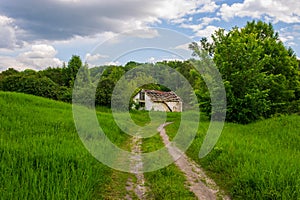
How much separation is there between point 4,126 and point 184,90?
65.3 ft

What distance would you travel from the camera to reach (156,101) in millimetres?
46219

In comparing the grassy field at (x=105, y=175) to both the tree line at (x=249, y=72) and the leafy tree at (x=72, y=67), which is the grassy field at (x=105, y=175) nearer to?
the tree line at (x=249, y=72)

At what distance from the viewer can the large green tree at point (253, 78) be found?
738 inches

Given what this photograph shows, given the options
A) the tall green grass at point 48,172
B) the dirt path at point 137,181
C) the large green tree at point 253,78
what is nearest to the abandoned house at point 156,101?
the large green tree at point 253,78

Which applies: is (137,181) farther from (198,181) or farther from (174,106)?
(174,106)

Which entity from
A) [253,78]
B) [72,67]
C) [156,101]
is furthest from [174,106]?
[253,78]

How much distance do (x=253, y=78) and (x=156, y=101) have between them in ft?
91.1

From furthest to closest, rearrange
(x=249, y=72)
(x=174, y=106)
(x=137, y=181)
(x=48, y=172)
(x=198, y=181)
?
(x=174, y=106) < (x=249, y=72) < (x=198, y=181) < (x=137, y=181) < (x=48, y=172)

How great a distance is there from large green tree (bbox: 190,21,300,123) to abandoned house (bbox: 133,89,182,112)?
23859 mm

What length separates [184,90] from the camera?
92.0 feet

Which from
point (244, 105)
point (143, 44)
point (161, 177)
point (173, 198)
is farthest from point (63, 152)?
point (244, 105)

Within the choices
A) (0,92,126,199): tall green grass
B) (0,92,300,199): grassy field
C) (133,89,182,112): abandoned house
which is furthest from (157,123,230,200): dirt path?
(133,89,182,112): abandoned house

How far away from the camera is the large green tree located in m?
18.8

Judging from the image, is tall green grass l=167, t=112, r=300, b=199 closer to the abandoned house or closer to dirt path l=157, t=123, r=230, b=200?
dirt path l=157, t=123, r=230, b=200
